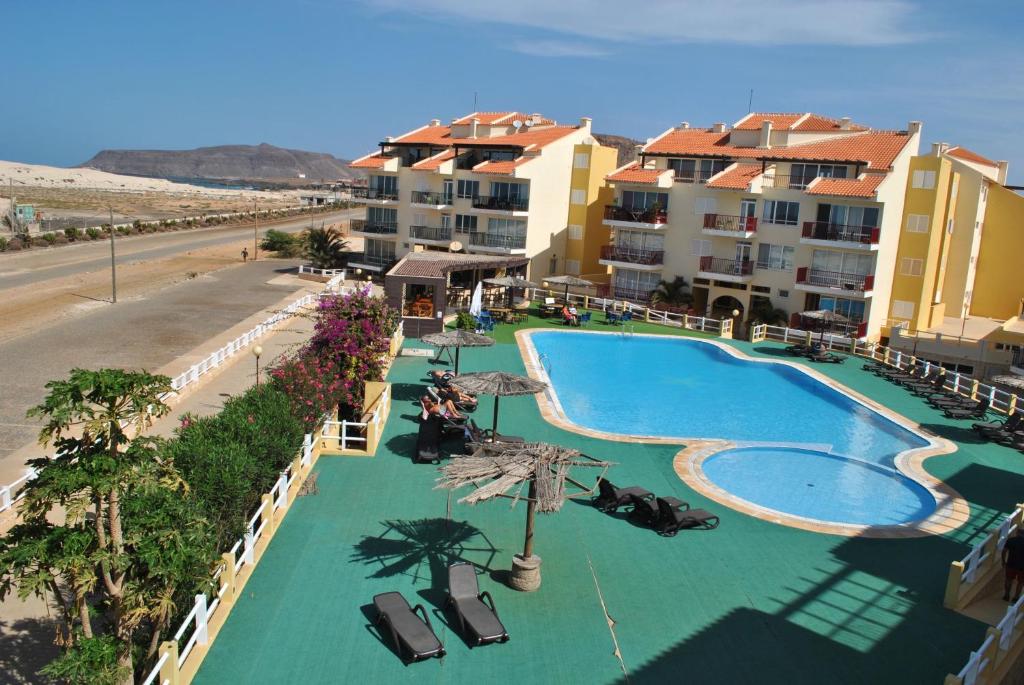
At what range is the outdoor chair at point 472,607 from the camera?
1149cm

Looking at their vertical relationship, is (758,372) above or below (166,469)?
below

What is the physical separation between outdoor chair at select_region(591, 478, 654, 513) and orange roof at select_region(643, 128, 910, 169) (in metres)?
29.8

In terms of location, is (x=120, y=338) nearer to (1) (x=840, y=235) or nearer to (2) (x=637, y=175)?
(2) (x=637, y=175)

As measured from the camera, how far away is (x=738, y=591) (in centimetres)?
1349

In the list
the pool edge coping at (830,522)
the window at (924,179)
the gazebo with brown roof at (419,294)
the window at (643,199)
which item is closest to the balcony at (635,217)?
the window at (643,199)

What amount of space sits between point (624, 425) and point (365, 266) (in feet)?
115

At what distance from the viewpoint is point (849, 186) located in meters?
Result: 39.4

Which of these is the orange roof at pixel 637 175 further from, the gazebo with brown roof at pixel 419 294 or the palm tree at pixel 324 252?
the palm tree at pixel 324 252

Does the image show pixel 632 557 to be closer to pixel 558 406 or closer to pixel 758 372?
pixel 558 406

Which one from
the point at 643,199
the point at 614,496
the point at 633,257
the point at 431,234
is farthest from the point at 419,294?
the point at 614,496

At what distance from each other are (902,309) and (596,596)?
115 feet

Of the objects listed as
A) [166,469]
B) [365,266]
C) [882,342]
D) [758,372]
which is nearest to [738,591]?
[166,469]

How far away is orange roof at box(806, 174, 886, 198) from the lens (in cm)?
3850

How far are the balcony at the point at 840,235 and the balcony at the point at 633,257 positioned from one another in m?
8.10
